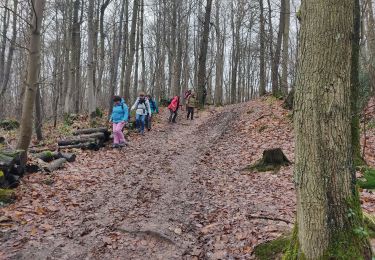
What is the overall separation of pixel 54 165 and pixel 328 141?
708 centimetres

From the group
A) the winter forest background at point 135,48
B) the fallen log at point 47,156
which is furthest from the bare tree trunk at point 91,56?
the fallen log at point 47,156

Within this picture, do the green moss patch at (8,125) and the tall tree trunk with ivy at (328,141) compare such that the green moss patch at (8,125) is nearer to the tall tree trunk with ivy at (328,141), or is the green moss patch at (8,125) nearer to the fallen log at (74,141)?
the fallen log at (74,141)

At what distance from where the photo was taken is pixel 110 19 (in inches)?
1304

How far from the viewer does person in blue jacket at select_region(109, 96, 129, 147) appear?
11.6 metres

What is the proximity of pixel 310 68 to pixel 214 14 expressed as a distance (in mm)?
35683

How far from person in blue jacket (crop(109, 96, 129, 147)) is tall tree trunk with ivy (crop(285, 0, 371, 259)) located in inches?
360

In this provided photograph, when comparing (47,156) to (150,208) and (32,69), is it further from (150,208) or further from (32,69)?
(150,208)

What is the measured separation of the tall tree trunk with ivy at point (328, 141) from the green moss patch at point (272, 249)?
833 mm

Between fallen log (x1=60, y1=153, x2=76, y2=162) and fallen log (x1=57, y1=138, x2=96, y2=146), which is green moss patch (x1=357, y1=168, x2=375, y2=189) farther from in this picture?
fallen log (x1=57, y1=138, x2=96, y2=146)

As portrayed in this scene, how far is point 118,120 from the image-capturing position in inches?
460

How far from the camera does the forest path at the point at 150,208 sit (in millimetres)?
4629

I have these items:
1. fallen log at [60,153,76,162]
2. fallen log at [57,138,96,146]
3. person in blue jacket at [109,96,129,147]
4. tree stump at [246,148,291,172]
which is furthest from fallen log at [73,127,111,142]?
tree stump at [246,148,291,172]

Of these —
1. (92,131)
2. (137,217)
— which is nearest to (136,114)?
(92,131)

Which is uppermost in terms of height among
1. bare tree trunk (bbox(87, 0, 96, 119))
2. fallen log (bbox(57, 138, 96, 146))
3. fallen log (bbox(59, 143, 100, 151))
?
bare tree trunk (bbox(87, 0, 96, 119))
